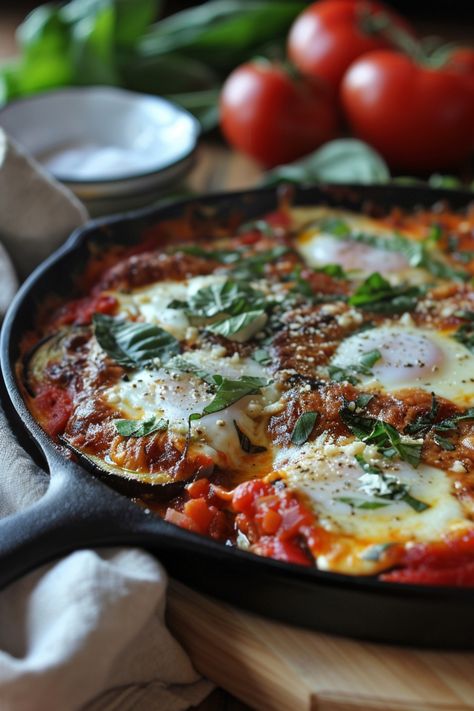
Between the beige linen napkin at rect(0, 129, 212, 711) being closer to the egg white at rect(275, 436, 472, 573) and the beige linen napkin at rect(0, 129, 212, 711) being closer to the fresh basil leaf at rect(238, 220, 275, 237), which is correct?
the egg white at rect(275, 436, 472, 573)

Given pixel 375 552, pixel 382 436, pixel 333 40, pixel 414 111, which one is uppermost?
pixel 375 552

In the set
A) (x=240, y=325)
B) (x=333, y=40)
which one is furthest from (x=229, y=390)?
(x=333, y=40)

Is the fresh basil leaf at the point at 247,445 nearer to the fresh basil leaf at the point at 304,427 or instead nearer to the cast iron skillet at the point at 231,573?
the fresh basil leaf at the point at 304,427

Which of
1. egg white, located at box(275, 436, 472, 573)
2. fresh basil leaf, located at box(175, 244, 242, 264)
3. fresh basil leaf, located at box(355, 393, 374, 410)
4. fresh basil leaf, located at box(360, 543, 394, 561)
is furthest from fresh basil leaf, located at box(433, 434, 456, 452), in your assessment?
fresh basil leaf, located at box(175, 244, 242, 264)

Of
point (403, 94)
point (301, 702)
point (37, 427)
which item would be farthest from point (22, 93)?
point (301, 702)

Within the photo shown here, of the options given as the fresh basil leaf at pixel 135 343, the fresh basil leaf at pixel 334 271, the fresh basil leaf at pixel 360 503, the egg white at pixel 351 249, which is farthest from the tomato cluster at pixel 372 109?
the fresh basil leaf at pixel 360 503

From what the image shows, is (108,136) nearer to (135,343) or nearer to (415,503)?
(135,343)
